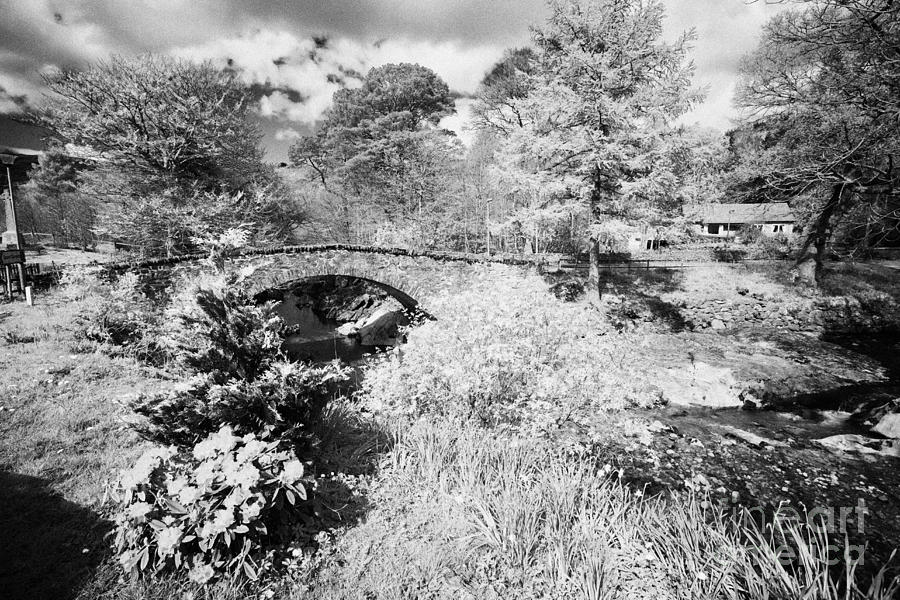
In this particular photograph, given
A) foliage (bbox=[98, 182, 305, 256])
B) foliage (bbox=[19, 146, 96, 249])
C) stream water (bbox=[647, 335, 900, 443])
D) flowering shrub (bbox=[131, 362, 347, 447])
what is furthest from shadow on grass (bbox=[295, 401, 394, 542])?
foliage (bbox=[19, 146, 96, 249])

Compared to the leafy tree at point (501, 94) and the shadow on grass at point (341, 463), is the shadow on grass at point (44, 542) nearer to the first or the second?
the shadow on grass at point (341, 463)

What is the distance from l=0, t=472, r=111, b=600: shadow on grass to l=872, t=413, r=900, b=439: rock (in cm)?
1279

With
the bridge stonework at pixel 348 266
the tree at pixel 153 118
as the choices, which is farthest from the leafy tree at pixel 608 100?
the tree at pixel 153 118

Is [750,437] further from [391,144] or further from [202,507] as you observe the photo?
[391,144]

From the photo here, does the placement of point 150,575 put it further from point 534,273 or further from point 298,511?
point 534,273

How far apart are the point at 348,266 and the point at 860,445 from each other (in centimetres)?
1329

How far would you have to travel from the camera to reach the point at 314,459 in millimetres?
3965

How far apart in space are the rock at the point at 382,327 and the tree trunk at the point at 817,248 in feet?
61.1

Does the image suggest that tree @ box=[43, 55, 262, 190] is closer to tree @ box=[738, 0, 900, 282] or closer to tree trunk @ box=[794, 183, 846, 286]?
tree @ box=[738, 0, 900, 282]

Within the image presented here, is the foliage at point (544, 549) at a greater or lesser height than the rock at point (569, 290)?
lesser

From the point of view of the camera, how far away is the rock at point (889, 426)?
7562 millimetres

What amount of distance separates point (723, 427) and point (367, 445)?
26.8ft

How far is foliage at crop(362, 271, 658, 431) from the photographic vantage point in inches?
216

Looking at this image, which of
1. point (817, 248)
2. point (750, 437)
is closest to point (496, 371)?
point (750, 437)
